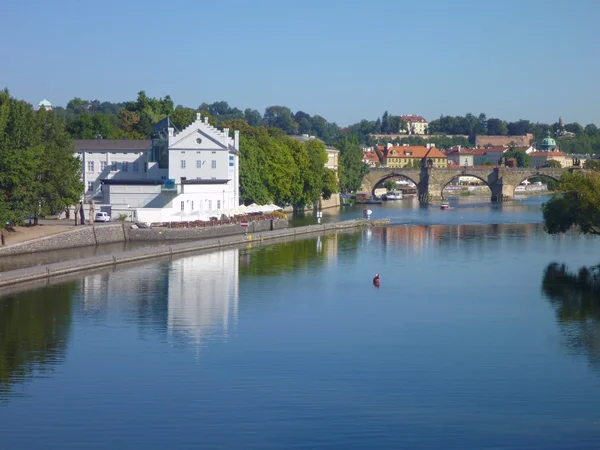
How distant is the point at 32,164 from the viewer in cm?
5041

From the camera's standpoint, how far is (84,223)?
5800cm

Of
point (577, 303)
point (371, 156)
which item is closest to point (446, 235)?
point (577, 303)

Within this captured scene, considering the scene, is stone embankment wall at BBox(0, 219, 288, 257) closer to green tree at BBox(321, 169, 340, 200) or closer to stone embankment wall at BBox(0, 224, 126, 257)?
stone embankment wall at BBox(0, 224, 126, 257)

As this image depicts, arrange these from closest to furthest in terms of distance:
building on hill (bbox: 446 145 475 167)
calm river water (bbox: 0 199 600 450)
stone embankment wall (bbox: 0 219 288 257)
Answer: calm river water (bbox: 0 199 600 450)
stone embankment wall (bbox: 0 219 288 257)
building on hill (bbox: 446 145 475 167)

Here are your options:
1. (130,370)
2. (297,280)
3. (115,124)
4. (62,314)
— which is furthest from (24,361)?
(115,124)

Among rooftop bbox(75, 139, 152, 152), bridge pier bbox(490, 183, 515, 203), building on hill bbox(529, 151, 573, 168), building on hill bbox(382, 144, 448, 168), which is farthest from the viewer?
building on hill bbox(529, 151, 573, 168)

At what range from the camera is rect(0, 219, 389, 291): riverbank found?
40312 millimetres

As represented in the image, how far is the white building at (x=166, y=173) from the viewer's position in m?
62.4

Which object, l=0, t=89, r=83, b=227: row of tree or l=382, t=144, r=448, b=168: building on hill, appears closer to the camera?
l=0, t=89, r=83, b=227: row of tree

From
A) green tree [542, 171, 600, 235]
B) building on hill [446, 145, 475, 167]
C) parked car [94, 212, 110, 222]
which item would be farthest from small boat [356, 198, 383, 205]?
building on hill [446, 145, 475, 167]

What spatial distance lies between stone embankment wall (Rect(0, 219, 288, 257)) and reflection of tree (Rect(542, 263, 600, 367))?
66.0 feet

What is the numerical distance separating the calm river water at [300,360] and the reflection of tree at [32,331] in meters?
0.07

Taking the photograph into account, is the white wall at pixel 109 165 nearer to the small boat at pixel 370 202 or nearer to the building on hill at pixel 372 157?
the small boat at pixel 370 202

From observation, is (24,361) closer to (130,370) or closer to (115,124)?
(130,370)
